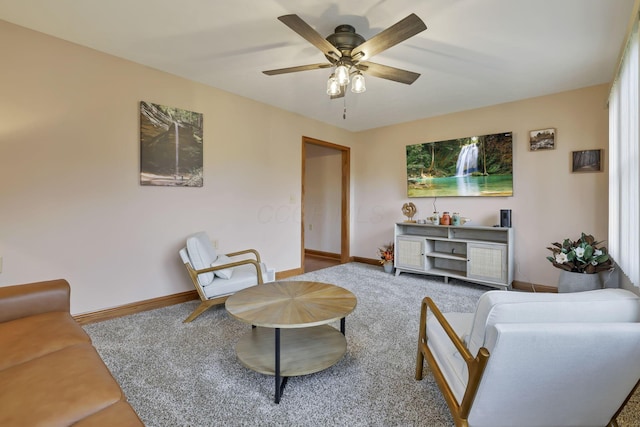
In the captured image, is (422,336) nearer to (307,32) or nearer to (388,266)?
(307,32)

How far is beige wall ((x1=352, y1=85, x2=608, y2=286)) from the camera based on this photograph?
331 cm

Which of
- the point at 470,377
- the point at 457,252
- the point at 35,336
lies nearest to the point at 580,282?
the point at 457,252

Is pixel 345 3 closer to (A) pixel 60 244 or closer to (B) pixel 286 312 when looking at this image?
(B) pixel 286 312

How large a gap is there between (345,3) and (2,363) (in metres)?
2.71

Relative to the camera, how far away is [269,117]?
410 centimetres

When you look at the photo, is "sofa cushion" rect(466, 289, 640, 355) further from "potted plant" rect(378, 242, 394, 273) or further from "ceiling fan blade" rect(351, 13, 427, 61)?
"potted plant" rect(378, 242, 394, 273)

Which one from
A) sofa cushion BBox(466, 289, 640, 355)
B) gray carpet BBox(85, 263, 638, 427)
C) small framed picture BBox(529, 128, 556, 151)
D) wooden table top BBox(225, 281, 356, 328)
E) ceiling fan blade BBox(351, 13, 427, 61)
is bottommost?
gray carpet BBox(85, 263, 638, 427)

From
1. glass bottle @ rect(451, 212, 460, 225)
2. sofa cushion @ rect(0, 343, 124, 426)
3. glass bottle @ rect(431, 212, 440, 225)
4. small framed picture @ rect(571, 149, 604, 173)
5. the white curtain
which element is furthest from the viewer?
glass bottle @ rect(431, 212, 440, 225)

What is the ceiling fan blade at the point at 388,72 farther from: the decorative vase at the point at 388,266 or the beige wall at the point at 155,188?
the decorative vase at the point at 388,266

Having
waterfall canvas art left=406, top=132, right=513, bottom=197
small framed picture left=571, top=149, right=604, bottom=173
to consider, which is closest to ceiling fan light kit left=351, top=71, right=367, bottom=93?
waterfall canvas art left=406, top=132, right=513, bottom=197

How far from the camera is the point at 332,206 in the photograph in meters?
6.04

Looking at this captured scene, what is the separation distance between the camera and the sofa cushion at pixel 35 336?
1.23 m

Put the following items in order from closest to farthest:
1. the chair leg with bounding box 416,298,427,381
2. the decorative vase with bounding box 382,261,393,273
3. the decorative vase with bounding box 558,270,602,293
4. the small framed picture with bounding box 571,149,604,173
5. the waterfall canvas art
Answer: the chair leg with bounding box 416,298,427,381, the decorative vase with bounding box 558,270,602,293, the small framed picture with bounding box 571,149,604,173, the waterfall canvas art, the decorative vase with bounding box 382,261,393,273

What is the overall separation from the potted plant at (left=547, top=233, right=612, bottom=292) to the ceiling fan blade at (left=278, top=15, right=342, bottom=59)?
3068mm
